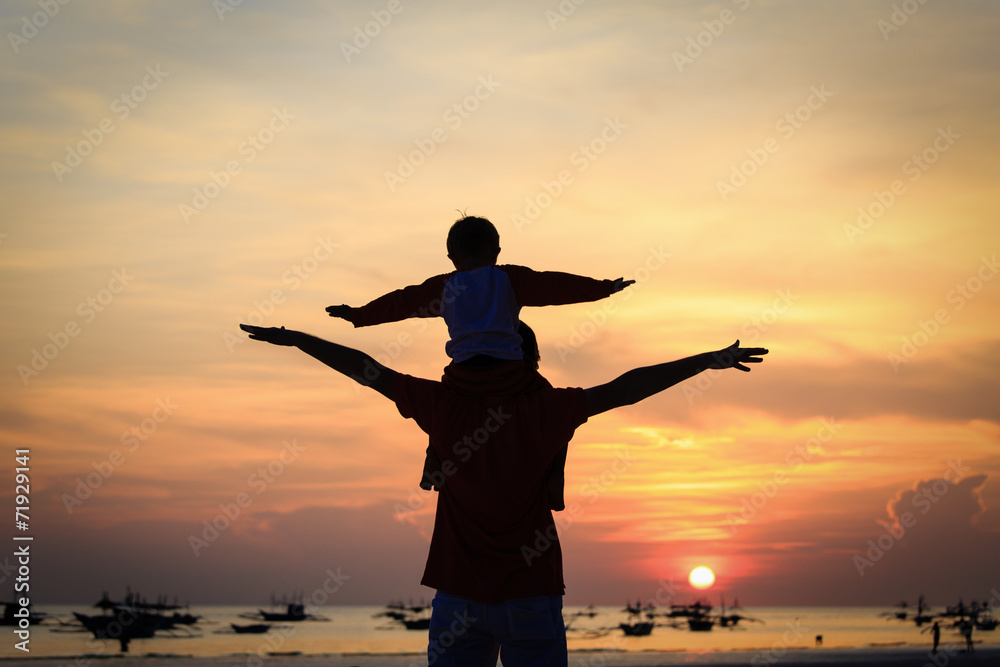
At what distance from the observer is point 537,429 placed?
284cm

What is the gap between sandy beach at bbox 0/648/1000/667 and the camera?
138 ft

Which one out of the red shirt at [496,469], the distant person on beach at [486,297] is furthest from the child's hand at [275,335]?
the distant person on beach at [486,297]

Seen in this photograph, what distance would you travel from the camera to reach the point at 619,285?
121 inches

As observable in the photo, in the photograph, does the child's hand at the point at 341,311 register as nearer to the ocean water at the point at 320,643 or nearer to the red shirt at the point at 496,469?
the red shirt at the point at 496,469

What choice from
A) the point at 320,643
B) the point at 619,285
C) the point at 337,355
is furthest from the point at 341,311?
the point at 320,643

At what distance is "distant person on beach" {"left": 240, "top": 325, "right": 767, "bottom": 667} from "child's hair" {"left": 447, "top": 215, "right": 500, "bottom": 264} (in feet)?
1.40

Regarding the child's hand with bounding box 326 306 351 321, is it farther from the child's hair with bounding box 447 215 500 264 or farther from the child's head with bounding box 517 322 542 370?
the child's head with bounding box 517 322 542 370

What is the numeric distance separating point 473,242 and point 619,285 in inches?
22.0

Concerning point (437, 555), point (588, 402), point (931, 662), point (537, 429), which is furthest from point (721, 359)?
point (931, 662)

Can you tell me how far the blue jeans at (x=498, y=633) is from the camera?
2828 millimetres

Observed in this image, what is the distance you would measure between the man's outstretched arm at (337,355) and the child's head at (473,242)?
0.51 m

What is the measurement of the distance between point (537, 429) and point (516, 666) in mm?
804

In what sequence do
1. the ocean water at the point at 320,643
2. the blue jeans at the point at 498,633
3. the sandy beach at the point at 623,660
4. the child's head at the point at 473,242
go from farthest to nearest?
the ocean water at the point at 320,643 → the sandy beach at the point at 623,660 → the child's head at the point at 473,242 → the blue jeans at the point at 498,633

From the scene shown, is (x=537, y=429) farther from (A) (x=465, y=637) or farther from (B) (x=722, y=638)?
(B) (x=722, y=638)
